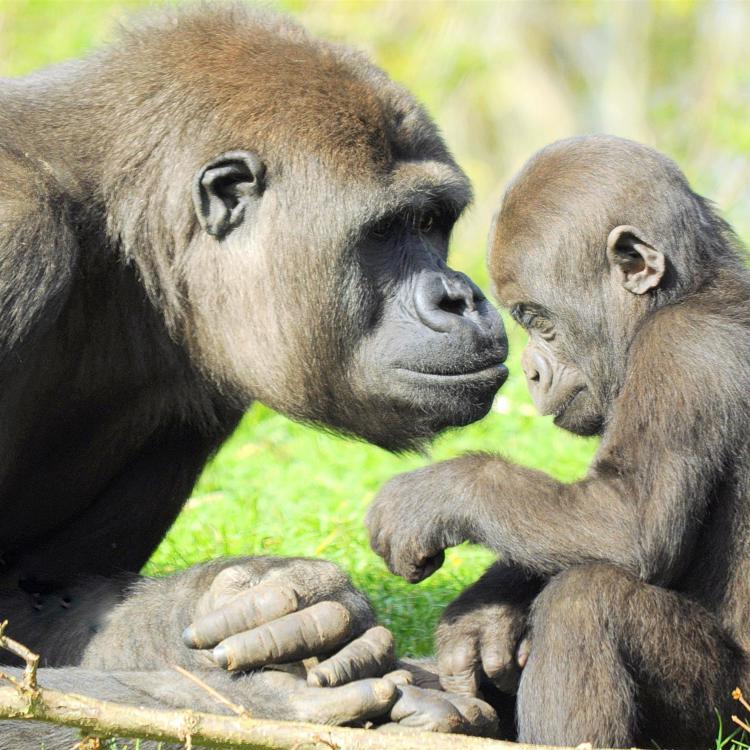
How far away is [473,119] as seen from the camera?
25406 millimetres

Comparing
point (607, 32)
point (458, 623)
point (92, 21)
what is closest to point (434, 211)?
point (458, 623)

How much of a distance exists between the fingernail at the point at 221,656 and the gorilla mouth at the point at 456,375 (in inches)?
46.4

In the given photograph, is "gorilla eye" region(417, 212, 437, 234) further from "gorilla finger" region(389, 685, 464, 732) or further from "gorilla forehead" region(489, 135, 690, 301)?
"gorilla finger" region(389, 685, 464, 732)

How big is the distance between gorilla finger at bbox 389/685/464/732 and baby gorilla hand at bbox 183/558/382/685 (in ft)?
0.55

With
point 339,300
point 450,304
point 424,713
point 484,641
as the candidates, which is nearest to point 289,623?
point 424,713

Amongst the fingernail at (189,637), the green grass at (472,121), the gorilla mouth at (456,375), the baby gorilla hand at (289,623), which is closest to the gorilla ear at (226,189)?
the gorilla mouth at (456,375)

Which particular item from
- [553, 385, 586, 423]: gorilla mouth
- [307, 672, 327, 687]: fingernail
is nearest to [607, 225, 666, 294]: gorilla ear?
[553, 385, 586, 423]: gorilla mouth

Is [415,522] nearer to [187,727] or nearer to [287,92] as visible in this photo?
[187,727]

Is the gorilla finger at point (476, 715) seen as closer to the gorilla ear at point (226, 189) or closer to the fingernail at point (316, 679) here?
the fingernail at point (316, 679)

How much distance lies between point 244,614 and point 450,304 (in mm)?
1355

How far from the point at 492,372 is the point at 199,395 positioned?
3.85 ft

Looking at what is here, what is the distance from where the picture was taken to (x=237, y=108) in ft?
15.4

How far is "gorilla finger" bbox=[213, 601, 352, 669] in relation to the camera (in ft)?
13.3

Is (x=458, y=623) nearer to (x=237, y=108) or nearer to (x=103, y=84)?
(x=237, y=108)
